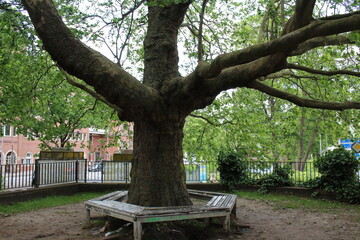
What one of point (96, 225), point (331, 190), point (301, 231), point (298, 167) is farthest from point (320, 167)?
point (96, 225)

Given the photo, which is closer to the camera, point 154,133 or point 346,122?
point 154,133

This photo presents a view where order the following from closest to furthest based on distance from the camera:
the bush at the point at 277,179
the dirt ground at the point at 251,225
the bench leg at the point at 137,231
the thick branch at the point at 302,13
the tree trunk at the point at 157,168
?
the thick branch at the point at 302,13, the bench leg at the point at 137,231, the dirt ground at the point at 251,225, the tree trunk at the point at 157,168, the bush at the point at 277,179

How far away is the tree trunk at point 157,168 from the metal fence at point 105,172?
5901 mm

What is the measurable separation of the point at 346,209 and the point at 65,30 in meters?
9.20

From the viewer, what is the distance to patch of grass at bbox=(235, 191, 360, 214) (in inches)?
385

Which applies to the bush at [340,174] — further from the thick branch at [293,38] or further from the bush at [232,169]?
the thick branch at [293,38]

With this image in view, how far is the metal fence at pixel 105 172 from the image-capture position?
11.5 m

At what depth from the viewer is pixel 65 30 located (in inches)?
216

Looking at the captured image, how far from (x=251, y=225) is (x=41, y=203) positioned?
6.72m

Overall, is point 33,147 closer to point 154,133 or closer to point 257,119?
point 257,119

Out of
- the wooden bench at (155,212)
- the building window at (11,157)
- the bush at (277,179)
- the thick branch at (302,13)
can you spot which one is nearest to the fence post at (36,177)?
the wooden bench at (155,212)

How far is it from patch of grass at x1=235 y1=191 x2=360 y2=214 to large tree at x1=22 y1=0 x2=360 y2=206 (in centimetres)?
453

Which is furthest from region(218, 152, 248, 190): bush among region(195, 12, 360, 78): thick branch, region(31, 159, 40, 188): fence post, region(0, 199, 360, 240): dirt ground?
region(195, 12, 360, 78): thick branch

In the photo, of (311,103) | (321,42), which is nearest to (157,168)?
(311,103)
